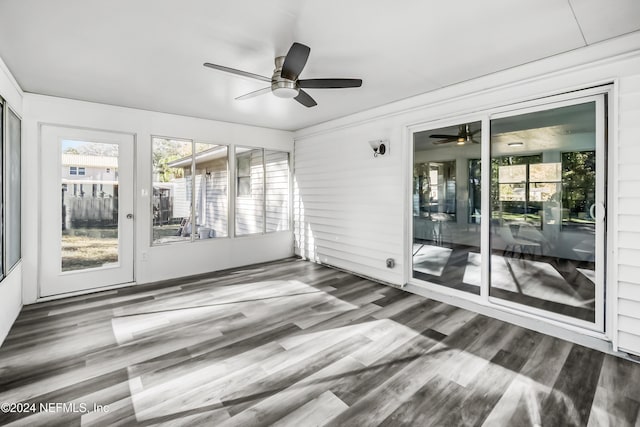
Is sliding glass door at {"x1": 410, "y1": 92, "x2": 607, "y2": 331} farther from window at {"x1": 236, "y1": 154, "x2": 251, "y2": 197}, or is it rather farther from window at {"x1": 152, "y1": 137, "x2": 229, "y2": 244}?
window at {"x1": 152, "y1": 137, "x2": 229, "y2": 244}

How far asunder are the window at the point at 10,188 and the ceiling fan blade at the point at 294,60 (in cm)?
275

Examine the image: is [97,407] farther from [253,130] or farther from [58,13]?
[253,130]

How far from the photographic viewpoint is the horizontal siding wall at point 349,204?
4.63m

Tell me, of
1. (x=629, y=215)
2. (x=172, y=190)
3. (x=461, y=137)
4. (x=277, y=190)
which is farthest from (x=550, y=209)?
(x=172, y=190)

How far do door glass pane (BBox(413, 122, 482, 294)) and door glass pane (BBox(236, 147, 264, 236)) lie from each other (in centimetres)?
307

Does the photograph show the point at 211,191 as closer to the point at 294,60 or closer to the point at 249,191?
the point at 249,191

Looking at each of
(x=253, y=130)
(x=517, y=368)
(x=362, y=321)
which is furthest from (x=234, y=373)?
(x=253, y=130)

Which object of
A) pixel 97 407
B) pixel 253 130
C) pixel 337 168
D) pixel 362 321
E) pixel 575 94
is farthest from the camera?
pixel 253 130

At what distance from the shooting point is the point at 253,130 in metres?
5.91

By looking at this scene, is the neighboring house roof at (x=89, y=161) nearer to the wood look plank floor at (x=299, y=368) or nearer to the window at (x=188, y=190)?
the window at (x=188, y=190)

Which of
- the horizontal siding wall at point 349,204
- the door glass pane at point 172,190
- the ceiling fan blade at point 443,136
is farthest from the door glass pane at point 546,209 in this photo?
the door glass pane at point 172,190

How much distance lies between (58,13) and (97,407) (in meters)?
2.77

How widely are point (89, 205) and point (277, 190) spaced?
3184 millimetres

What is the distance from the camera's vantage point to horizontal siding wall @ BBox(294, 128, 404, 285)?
4633 mm
